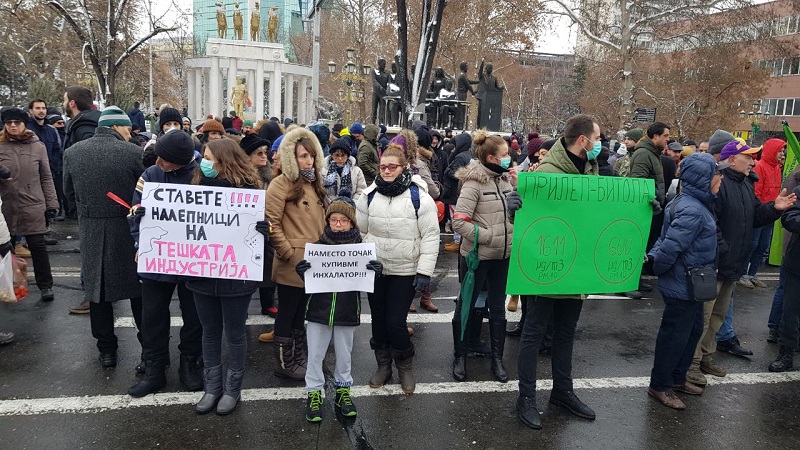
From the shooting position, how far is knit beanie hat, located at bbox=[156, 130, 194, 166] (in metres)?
3.89

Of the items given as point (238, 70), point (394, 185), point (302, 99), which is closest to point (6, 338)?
point (394, 185)

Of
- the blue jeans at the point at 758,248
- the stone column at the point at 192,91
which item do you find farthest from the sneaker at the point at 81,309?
the stone column at the point at 192,91

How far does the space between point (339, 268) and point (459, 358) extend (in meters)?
1.56

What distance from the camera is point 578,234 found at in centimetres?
404

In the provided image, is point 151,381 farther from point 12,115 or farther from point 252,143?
point 12,115

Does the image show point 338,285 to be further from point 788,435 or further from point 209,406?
point 788,435

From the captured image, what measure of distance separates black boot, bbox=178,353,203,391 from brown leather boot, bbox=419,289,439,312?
9.19 ft

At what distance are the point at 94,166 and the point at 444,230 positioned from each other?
800 centimetres

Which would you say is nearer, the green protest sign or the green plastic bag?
the green protest sign

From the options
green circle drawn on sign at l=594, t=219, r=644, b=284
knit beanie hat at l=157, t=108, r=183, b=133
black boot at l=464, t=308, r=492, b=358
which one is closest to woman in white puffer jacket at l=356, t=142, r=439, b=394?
black boot at l=464, t=308, r=492, b=358

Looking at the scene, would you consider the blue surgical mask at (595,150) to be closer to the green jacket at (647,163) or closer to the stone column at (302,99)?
the green jacket at (647,163)

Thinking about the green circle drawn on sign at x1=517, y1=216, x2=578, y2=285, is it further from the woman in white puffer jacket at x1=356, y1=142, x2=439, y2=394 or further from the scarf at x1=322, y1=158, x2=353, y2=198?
the scarf at x1=322, y1=158, x2=353, y2=198

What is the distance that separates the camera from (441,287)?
736 centimetres

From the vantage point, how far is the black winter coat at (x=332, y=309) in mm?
3775
